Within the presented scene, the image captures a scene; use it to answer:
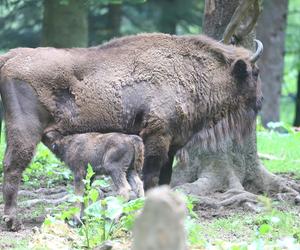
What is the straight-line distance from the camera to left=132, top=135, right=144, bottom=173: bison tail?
791 cm

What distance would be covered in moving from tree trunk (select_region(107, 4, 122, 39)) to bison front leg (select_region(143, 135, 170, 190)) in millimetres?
11902

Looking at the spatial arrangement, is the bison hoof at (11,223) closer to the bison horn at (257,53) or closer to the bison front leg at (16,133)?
the bison front leg at (16,133)

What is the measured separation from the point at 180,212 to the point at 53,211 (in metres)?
4.89

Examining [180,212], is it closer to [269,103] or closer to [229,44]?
[229,44]

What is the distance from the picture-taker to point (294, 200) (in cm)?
914

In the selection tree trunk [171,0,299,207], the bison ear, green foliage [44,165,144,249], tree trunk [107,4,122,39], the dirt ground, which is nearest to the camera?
green foliage [44,165,144,249]

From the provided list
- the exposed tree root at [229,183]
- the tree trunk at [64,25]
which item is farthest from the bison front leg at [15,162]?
the tree trunk at [64,25]

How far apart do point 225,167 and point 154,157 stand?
4.84 ft

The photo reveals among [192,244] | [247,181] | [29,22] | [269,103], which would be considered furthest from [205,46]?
[269,103]

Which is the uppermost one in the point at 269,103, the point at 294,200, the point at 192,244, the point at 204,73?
the point at 204,73

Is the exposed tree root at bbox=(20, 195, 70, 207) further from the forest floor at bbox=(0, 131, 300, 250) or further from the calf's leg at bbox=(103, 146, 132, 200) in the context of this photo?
the calf's leg at bbox=(103, 146, 132, 200)

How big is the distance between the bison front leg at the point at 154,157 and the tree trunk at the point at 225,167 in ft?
3.03

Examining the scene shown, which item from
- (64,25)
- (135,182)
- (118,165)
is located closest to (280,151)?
(64,25)

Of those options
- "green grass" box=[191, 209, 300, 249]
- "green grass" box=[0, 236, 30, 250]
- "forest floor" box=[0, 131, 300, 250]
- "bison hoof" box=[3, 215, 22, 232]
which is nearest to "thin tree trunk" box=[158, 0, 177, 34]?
"forest floor" box=[0, 131, 300, 250]
